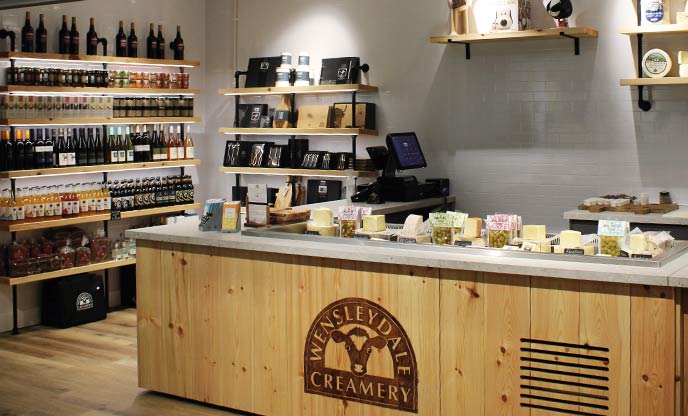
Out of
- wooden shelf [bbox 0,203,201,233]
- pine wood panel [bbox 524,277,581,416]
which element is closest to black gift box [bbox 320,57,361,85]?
wooden shelf [bbox 0,203,201,233]

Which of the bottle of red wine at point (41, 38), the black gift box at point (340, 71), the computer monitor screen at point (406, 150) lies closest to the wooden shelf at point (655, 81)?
the computer monitor screen at point (406, 150)

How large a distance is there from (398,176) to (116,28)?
2.83 m

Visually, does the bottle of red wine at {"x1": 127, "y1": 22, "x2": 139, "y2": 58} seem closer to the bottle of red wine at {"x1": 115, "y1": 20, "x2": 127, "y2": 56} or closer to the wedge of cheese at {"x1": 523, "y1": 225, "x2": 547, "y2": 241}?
the bottle of red wine at {"x1": 115, "y1": 20, "x2": 127, "y2": 56}

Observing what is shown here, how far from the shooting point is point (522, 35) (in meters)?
6.41

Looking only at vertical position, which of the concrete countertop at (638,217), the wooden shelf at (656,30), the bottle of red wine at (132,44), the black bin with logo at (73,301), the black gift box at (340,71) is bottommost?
the black bin with logo at (73,301)

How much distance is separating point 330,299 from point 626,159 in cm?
315

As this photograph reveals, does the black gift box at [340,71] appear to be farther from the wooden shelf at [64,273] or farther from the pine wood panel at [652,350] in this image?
the pine wood panel at [652,350]

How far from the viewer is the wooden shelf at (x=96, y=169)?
644 centimetres

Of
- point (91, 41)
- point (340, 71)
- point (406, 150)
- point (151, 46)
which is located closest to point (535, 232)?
point (406, 150)

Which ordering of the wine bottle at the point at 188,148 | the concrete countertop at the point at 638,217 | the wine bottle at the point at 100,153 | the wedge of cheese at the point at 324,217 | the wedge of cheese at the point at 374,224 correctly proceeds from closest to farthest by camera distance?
1. the wedge of cheese at the point at 374,224
2. the wedge of cheese at the point at 324,217
3. the concrete countertop at the point at 638,217
4. the wine bottle at the point at 100,153
5. the wine bottle at the point at 188,148

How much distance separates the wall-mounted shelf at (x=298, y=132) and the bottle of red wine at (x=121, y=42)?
1.17 m

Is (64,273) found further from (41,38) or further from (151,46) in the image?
(151,46)

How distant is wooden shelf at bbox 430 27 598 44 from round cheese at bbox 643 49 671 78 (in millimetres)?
476

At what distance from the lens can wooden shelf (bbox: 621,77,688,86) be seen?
5895mm
